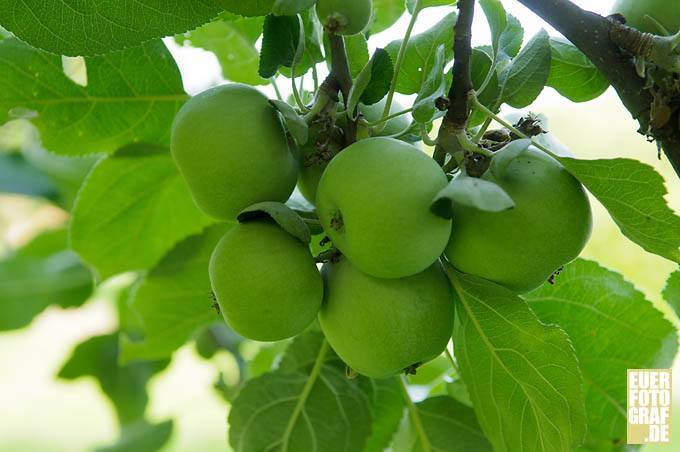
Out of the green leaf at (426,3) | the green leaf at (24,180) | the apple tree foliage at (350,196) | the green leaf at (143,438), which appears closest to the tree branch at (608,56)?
the apple tree foliage at (350,196)

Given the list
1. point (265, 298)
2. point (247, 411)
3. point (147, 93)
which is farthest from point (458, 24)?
point (247, 411)

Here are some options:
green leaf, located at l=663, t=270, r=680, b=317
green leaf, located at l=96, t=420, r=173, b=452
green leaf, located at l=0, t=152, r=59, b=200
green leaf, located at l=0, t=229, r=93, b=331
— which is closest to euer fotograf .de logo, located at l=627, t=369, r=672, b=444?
green leaf, located at l=663, t=270, r=680, b=317

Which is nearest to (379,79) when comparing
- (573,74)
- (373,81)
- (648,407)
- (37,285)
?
(373,81)

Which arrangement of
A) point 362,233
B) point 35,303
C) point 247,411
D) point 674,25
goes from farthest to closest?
1. point 35,303
2. point 247,411
3. point 674,25
4. point 362,233

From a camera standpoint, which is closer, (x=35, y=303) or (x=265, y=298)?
(x=265, y=298)

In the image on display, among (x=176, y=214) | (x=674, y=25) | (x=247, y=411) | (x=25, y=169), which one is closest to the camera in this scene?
(x=674, y=25)

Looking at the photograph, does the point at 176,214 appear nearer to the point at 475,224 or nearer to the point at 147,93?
the point at 147,93
